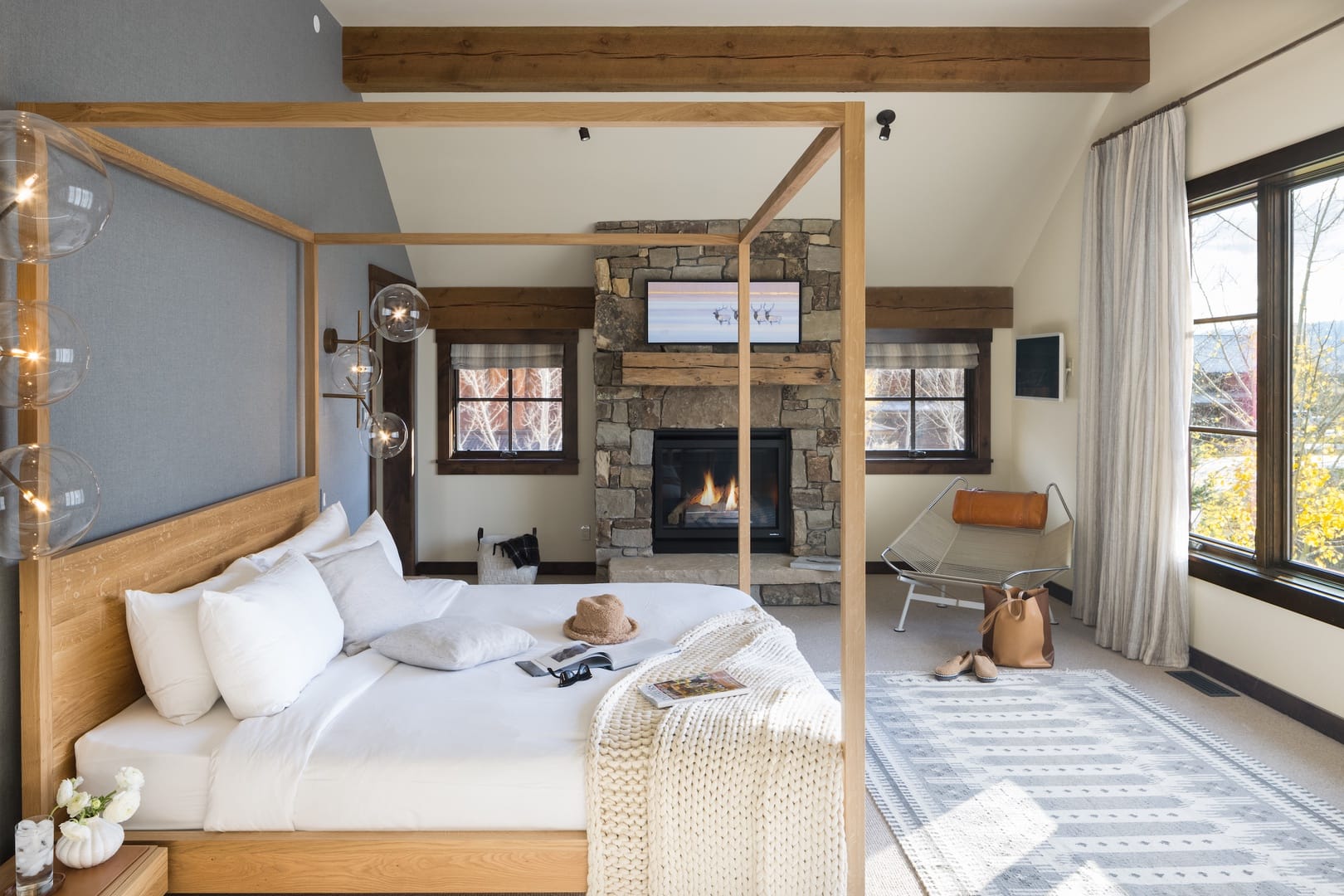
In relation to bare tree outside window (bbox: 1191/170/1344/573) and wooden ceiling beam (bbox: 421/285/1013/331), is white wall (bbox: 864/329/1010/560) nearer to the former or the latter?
wooden ceiling beam (bbox: 421/285/1013/331)

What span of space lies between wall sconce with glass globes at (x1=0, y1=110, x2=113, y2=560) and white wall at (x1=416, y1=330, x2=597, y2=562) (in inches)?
172

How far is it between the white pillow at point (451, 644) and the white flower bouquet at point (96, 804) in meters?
0.81

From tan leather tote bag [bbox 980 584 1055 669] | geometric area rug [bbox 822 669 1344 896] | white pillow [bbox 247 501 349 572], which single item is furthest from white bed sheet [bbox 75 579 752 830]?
tan leather tote bag [bbox 980 584 1055 669]

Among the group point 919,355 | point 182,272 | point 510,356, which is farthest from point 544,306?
point 182,272

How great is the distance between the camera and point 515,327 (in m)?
6.05

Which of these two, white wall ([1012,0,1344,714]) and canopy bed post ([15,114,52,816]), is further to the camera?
white wall ([1012,0,1344,714])

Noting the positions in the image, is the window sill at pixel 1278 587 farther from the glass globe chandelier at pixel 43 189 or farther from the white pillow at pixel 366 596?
the glass globe chandelier at pixel 43 189

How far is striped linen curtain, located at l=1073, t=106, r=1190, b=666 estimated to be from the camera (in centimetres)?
415

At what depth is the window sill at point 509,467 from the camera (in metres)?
6.11

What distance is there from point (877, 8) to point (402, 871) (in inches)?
155

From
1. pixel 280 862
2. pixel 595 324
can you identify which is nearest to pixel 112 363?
pixel 280 862

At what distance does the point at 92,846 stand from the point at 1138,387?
4.33 metres

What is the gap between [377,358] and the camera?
376cm

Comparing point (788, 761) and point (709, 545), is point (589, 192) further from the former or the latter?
point (788, 761)
